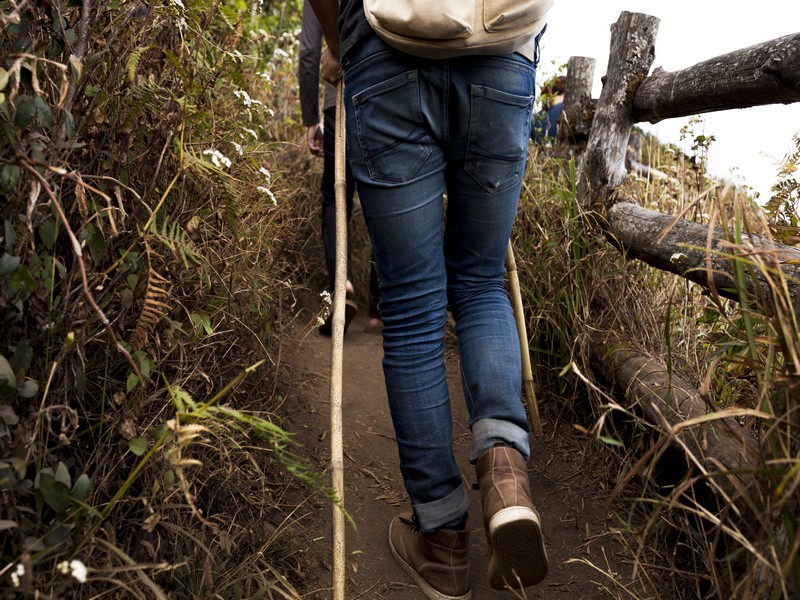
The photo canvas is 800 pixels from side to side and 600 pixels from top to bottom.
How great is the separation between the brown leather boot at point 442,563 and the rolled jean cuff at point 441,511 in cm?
6

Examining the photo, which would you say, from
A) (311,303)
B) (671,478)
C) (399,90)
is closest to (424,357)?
(399,90)

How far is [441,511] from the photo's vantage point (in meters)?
2.03

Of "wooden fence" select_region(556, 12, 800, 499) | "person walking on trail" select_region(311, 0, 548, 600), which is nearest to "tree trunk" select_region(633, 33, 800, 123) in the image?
"wooden fence" select_region(556, 12, 800, 499)

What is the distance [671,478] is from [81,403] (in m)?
1.76

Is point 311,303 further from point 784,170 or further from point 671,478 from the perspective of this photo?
point 784,170

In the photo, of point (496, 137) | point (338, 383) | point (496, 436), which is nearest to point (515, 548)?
point (496, 436)

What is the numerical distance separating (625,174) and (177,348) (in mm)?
1996

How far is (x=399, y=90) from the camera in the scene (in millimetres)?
1788

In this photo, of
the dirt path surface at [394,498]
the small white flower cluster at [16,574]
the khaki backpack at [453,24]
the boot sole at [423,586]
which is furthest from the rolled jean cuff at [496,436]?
the small white flower cluster at [16,574]

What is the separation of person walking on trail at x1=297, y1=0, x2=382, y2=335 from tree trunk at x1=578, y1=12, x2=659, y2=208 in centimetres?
114

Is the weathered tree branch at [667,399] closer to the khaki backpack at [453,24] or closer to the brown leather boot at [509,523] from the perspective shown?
the brown leather boot at [509,523]

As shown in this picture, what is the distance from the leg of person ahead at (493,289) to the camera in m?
1.80

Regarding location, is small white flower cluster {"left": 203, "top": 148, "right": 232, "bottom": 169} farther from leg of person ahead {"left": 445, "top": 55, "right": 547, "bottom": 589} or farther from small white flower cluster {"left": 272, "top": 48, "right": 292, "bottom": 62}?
small white flower cluster {"left": 272, "top": 48, "right": 292, "bottom": 62}

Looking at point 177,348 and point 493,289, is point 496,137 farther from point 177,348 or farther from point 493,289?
point 177,348
